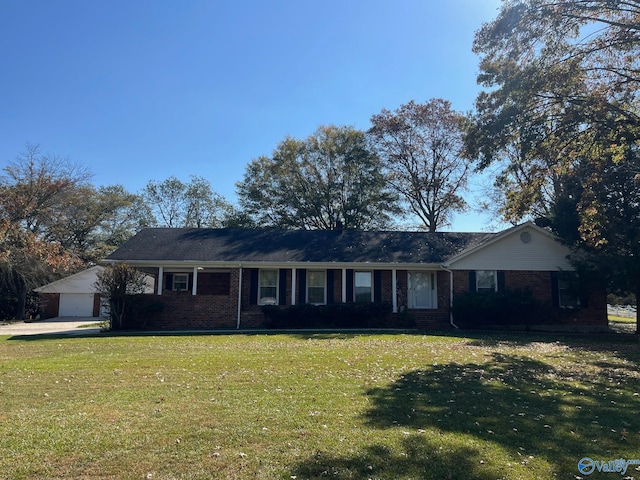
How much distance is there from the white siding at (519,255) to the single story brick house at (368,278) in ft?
0.14

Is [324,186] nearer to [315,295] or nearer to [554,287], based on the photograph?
[315,295]

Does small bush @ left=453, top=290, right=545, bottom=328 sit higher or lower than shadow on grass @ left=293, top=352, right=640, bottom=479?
higher

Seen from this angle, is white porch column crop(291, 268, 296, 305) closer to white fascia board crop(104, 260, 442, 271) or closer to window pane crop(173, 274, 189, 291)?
white fascia board crop(104, 260, 442, 271)

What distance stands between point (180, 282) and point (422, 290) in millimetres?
11628

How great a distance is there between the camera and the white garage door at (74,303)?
1119 inches

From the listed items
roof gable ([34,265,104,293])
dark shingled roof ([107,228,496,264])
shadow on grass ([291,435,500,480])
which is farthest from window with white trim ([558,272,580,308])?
roof gable ([34,265,104,293])

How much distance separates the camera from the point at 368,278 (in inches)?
784

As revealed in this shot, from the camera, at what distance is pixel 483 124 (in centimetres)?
1383

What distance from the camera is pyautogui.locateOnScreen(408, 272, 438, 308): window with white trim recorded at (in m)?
19.9

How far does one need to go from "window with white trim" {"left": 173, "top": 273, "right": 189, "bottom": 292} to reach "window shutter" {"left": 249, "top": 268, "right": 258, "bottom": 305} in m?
4.15

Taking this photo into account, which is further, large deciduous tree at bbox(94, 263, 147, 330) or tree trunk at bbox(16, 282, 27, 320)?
tree trunk at bbox(16, 282, 27, 320)

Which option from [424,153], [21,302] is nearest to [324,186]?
[424,153]

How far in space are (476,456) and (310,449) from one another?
1561 millimetres

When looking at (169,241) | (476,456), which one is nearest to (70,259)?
(169,241)
